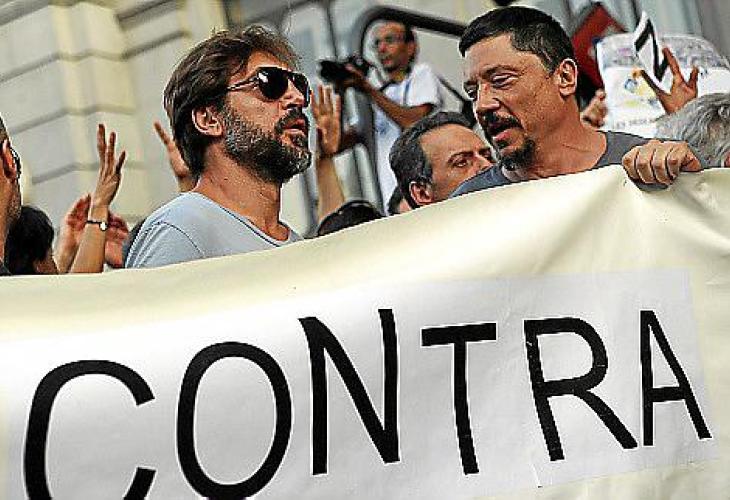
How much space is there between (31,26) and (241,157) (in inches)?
206

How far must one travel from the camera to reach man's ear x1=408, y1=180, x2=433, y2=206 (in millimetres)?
4395

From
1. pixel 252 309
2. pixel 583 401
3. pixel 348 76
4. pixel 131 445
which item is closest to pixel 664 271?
pixel 583 401

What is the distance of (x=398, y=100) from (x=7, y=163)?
3.31m

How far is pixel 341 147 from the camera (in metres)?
5.95

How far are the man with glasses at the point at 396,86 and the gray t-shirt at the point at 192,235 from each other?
9.08 feet

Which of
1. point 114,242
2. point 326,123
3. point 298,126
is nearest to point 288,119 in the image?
point 298,126

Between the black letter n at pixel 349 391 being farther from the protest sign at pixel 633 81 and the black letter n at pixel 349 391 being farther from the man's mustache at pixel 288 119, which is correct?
the protest sign at pixel 633 81

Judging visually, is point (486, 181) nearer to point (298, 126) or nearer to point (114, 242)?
point (298, 126)

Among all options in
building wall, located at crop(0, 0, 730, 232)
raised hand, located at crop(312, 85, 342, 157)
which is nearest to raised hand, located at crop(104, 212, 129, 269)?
raised hand, located at crop(312, 85, 342, 157)

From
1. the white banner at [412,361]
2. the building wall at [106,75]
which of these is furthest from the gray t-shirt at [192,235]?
the building wall at [106,75]

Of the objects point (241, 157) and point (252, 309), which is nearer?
point (252, 309)

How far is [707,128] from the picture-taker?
384cm

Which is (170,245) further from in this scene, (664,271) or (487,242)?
(664,271)

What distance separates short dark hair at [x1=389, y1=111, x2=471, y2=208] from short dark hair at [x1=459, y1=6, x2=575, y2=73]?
70 centimetres
